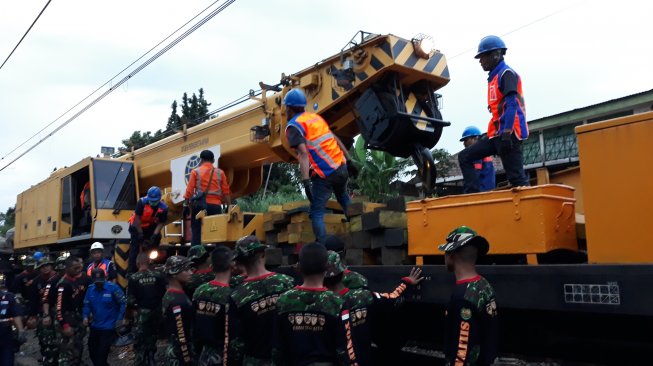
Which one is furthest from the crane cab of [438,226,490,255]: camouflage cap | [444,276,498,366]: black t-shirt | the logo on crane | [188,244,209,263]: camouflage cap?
[444,276,498,366]: black t-shirt

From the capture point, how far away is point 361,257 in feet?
16.5

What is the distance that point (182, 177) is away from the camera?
360 inches

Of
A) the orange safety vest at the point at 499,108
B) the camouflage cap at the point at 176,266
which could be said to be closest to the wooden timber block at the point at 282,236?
the camouflage cap at the point at 176,266

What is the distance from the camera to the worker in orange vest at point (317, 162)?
553 cm

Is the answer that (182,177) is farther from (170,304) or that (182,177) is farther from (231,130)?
(170,304)

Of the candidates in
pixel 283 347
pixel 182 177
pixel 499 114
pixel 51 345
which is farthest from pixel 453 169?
pixel 283 347

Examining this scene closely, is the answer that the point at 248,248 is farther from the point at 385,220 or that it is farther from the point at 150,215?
the point at 150,215

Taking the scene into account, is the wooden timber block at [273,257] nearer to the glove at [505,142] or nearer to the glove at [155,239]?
the glove at [505,142]

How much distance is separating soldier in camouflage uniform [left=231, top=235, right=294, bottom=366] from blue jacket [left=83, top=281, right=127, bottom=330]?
3980 millimetres

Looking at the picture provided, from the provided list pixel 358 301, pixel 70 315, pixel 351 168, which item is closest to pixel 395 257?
pixel 358 301

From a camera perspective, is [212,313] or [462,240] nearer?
[462,240]

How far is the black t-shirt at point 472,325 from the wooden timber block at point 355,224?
1840 mm

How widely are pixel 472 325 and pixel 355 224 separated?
2.10 m

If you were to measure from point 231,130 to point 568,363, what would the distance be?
5.58 m
